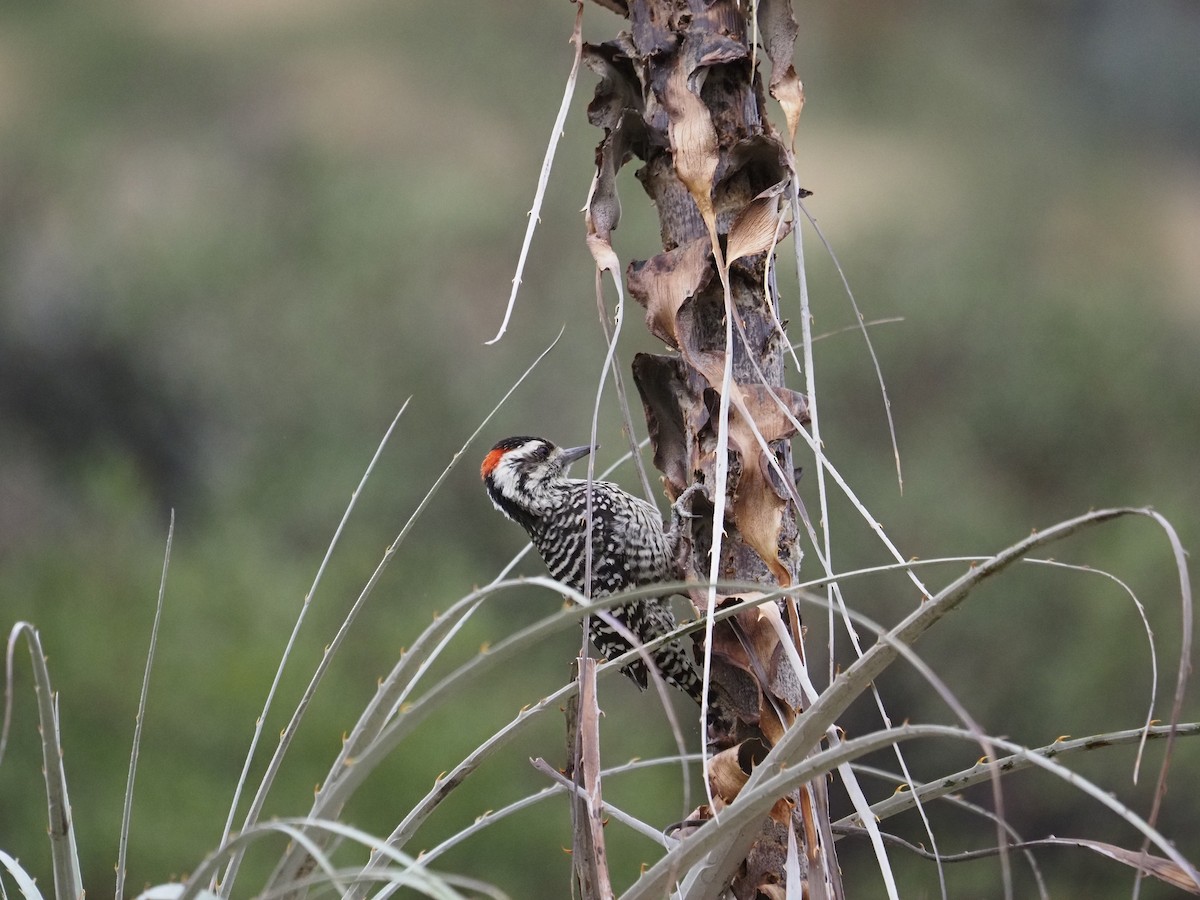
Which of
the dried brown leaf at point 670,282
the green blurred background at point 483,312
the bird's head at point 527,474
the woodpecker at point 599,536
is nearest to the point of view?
the dried brown leaf at point 670,282

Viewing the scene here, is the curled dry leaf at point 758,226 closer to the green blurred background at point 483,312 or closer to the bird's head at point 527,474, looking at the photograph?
the bird's head at point 527,474

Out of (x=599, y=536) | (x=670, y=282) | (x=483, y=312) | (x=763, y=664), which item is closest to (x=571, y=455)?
(x=599, y=536)

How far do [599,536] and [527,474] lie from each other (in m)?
0.22

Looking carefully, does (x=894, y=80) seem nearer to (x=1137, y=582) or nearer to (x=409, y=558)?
(x=1137, y=582)

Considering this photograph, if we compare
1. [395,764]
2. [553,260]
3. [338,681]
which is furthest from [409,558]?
[553,260]

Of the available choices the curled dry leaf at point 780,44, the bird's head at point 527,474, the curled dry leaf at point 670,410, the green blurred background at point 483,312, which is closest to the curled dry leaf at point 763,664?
the curled dry leaf at point 670,410

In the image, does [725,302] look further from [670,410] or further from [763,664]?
[763,664]

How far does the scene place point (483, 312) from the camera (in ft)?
14.2

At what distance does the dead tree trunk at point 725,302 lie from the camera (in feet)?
3.21

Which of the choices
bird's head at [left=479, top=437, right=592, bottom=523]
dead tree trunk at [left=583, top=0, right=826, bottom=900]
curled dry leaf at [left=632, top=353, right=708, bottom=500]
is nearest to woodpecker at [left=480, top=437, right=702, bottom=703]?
bird's head at [left=479, top=437, right=592, bottom=523]

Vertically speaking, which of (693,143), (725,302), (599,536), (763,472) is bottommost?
(599,536)

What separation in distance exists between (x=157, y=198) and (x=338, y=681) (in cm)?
200

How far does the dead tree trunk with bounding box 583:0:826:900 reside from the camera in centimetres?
98

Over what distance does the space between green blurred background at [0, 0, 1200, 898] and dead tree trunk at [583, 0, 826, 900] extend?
285 cm
